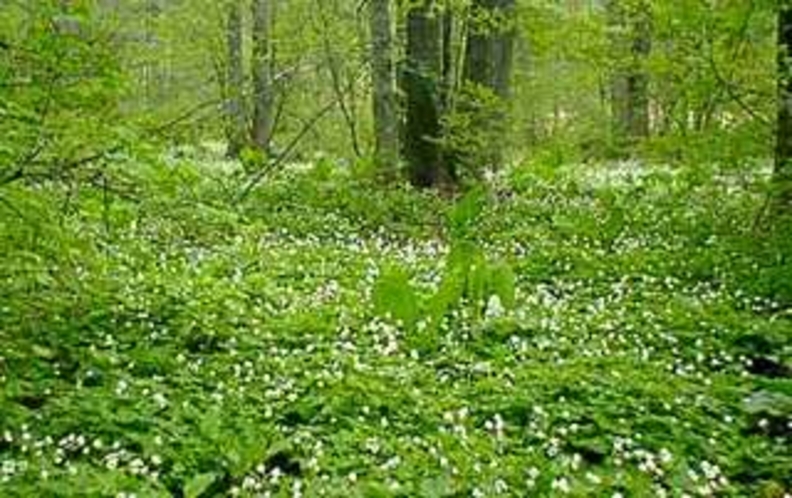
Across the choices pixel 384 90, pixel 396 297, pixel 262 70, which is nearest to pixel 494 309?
pixel 396 297

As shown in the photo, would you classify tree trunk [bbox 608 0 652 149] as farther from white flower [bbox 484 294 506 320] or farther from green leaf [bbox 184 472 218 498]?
green leaf [bbox 184 472 218 498]

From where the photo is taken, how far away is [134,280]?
8.07 metres

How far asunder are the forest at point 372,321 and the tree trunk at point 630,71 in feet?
8.49

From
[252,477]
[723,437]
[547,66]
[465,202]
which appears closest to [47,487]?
[252,477]

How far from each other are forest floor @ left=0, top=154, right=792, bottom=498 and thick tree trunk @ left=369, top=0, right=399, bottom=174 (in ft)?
14.7

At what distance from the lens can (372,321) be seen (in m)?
7.38

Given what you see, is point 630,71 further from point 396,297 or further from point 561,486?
point 561,486

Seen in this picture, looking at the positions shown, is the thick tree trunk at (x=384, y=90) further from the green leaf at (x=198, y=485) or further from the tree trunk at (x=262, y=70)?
the green leaf at (x=198, y=485)

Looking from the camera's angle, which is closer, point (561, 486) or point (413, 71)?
point (561, 486)

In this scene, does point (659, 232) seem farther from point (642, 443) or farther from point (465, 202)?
point (642, 443)

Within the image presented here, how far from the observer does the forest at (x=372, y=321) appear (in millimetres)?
5078

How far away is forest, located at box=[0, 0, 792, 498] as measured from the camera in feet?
16.7

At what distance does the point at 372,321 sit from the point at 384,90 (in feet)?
23.0

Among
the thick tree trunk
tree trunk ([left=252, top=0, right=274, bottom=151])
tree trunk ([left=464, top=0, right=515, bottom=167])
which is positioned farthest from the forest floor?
tree trunk ([left=252, top=0, right=274, bottom=151])
